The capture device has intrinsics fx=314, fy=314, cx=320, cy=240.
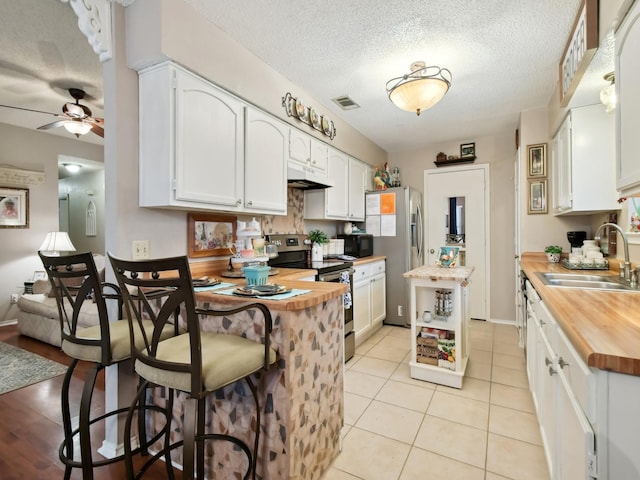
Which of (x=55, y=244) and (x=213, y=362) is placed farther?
(x=55, y=244)

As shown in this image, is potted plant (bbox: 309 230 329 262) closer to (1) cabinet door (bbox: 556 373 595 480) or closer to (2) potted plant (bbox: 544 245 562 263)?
(2) potted plant (bbox: 544 245 562 263)

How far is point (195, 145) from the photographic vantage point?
190cm

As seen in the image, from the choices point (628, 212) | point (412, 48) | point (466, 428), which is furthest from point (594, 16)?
point (466, 428)

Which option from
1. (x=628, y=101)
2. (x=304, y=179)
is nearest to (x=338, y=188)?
(x=304, y=179)

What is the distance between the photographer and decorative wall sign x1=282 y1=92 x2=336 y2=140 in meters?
2.76

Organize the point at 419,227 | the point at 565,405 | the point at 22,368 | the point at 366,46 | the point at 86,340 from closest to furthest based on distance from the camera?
the point at 565,405 → the point at 86,340 → the point at 366,46 → the point at 22,368 → the point at 419,227

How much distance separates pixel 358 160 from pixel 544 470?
3.45 metres

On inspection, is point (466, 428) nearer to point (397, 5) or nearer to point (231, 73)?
point (397, 5)

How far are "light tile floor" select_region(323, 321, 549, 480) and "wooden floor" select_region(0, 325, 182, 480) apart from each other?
1.07m

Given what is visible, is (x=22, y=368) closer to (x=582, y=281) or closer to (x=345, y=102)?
(x=345, y=102)

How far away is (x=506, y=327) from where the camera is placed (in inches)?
160

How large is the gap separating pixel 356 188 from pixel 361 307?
5.08 feet

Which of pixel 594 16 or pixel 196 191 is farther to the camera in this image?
pixel 196 191

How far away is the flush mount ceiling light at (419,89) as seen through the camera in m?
2.27
